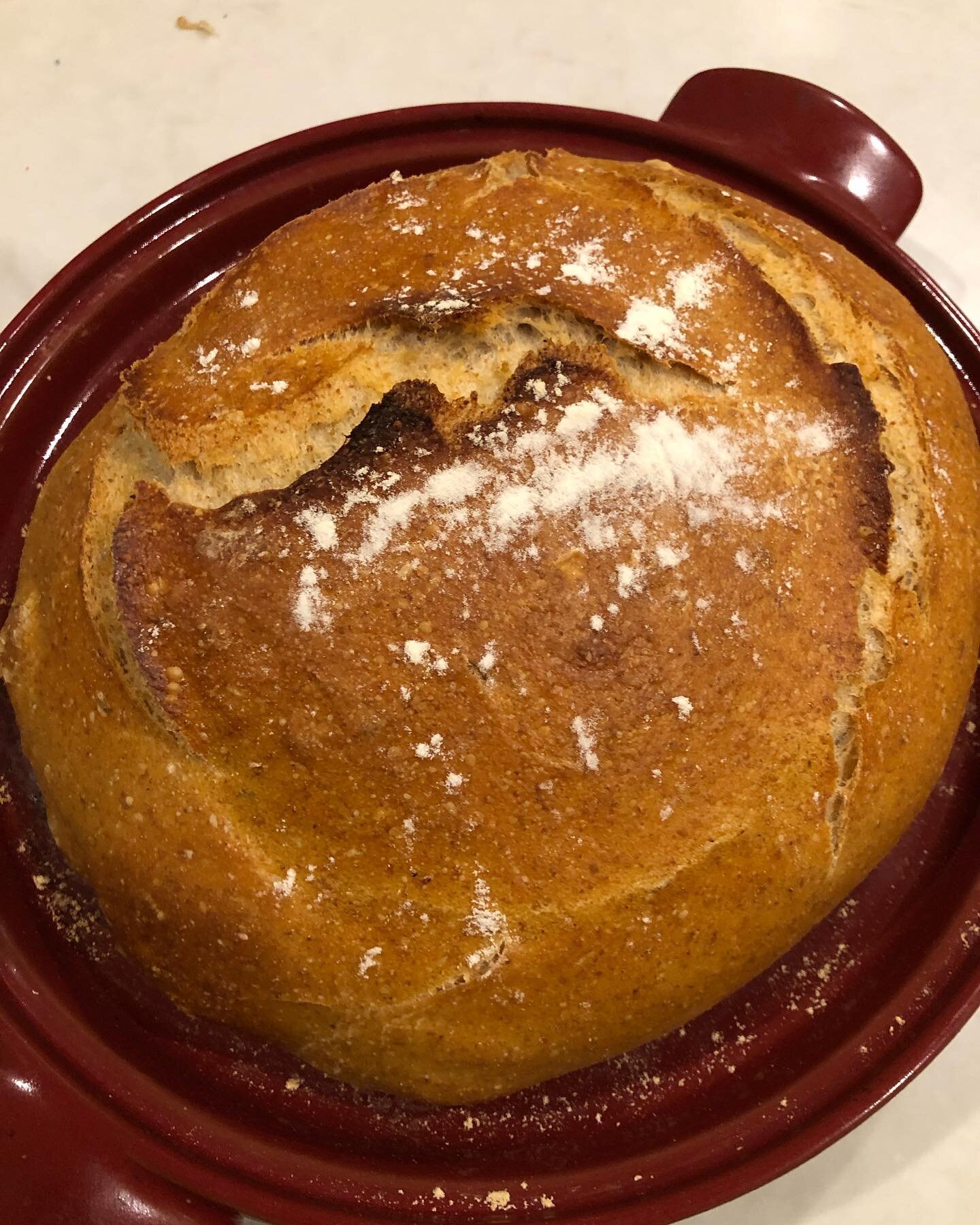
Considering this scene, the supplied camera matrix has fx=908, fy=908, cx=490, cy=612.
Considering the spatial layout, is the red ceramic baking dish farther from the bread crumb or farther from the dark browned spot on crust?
the bread crumb

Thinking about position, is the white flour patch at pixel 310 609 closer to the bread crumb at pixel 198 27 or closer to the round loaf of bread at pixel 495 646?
the round loaf of bread at pixel 495 646

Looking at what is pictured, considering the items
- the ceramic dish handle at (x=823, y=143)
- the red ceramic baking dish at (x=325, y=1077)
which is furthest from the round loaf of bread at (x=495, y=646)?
the ceramic dish handle at (x=823, y=143)

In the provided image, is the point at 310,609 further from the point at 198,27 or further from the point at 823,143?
the point at 198,27

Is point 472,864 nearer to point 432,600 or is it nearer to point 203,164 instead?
point 432,600

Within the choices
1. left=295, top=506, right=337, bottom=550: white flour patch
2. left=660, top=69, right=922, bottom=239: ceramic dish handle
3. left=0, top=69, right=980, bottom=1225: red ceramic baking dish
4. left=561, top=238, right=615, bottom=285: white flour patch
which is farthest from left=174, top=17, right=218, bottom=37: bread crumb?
left=295, top=506, right=337, bottom=550: white flour patch

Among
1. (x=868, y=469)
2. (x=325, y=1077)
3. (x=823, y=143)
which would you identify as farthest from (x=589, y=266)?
(x=325, y=1077)
